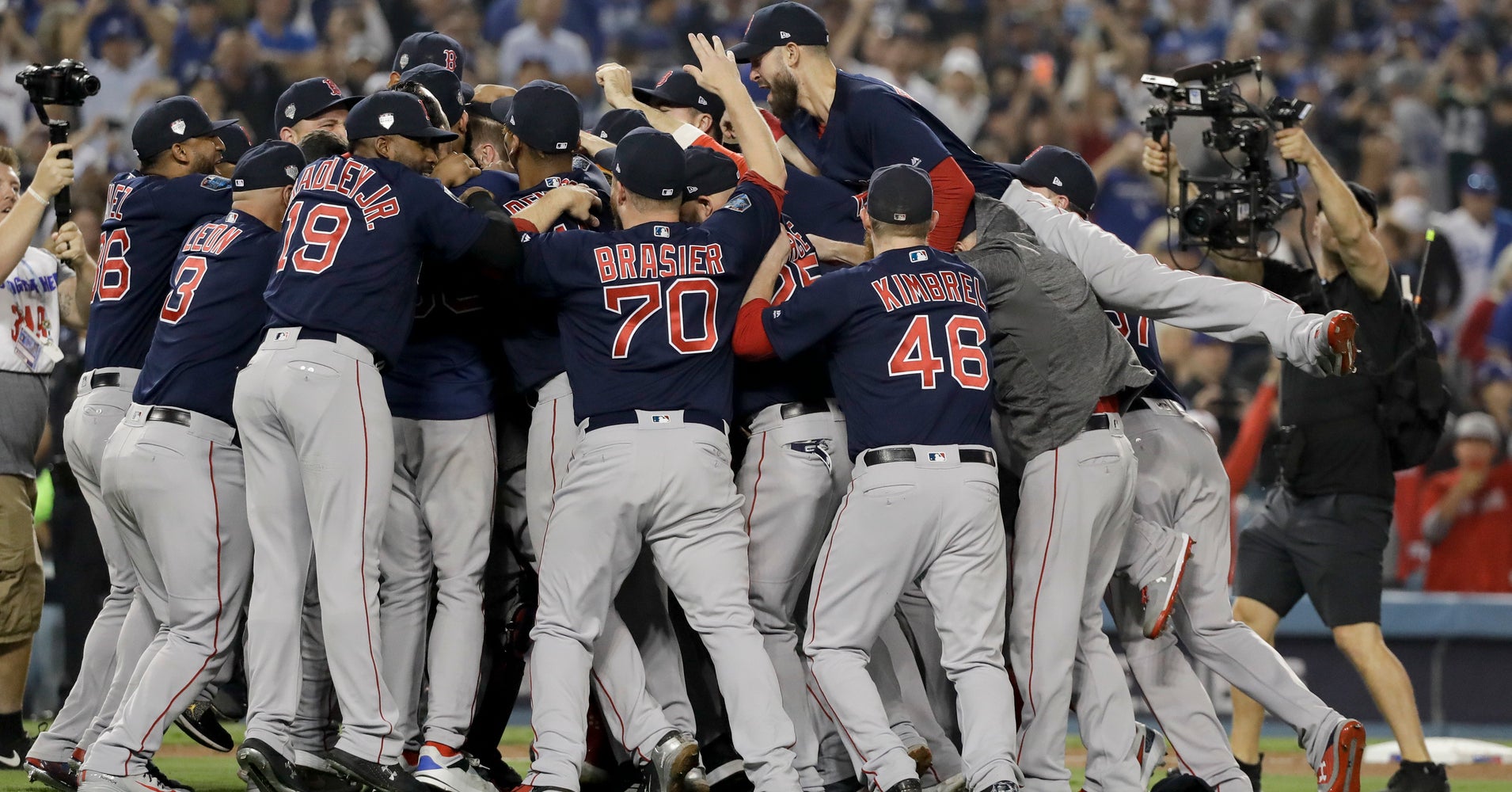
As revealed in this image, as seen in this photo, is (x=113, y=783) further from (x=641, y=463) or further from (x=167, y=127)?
(x=167, y=127)

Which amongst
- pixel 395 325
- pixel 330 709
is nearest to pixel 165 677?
pixel 330 709

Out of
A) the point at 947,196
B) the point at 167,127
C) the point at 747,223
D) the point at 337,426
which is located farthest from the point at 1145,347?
the point at 167,127

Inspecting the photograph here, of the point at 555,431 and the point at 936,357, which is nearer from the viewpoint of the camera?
the point at 936,357

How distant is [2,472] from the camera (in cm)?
704

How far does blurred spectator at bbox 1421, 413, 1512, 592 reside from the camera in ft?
36.8

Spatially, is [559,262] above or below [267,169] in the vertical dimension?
below

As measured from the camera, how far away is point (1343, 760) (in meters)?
6.12

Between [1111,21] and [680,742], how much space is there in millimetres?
11313

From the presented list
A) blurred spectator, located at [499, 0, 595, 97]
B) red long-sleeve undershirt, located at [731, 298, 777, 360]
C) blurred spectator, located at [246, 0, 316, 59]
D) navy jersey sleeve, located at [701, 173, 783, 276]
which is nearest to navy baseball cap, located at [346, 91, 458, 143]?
navy jersey sleeve, located at [701, 173, 783, 276]

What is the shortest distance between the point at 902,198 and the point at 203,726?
3.58m

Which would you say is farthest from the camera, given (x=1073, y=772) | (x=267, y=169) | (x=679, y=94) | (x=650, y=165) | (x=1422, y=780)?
(x=1073, y=772)

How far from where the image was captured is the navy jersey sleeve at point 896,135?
6496 millimetres

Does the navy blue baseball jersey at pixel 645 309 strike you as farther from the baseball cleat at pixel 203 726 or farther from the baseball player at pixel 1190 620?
the baseball cleat at pixel 203 726

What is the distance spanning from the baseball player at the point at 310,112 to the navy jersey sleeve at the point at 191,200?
520 millimetres
